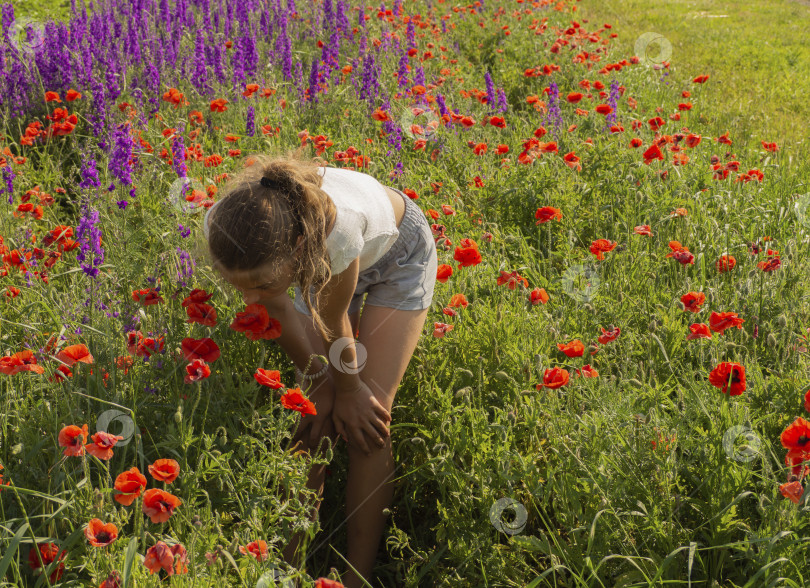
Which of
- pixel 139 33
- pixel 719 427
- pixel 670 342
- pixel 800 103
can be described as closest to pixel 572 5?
pixel 800 103

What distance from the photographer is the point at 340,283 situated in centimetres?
220

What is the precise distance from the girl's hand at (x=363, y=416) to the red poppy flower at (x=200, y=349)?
476 mm

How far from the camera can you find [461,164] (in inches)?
166

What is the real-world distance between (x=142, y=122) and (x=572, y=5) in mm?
7636

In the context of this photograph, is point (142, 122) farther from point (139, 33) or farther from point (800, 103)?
point (800, 103)

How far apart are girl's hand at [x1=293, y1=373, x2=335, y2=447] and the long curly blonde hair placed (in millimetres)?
315

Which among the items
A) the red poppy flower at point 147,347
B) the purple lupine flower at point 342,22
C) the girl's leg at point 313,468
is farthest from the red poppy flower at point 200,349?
the purple lupine flower at point 342,22

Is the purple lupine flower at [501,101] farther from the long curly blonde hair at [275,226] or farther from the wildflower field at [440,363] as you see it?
the long curly blonde hair at [275,226]

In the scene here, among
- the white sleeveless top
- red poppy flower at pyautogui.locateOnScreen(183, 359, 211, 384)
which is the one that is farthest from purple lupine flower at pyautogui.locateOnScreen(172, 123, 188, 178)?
red poppy flower at pyautogui.locateOnScreen(183, 359, 211, 384)

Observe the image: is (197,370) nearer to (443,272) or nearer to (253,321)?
(253,321)

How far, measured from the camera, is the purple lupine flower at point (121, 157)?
2.91 meters

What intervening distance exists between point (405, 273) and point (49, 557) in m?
1.38

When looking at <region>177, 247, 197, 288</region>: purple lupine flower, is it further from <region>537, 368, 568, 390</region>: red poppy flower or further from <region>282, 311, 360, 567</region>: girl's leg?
<region>537, 368, 568, 390</region>: red poppy flower

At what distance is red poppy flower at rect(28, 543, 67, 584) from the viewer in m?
1.66
